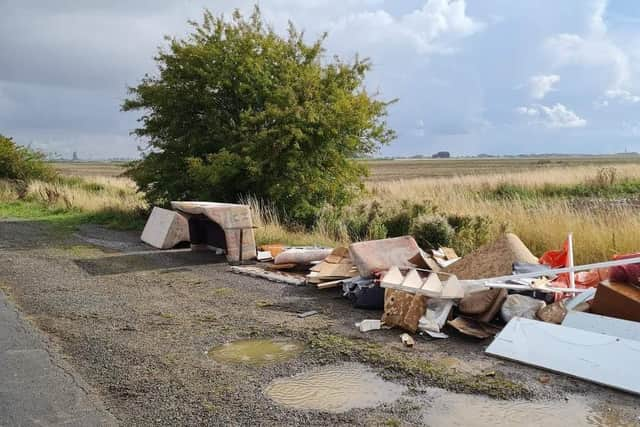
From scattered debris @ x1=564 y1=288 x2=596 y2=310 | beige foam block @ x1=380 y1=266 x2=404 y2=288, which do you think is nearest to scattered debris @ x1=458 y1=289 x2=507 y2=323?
scattered debris @ x1=564 y1=288 x2=596 y2=310

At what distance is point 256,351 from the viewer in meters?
5.27

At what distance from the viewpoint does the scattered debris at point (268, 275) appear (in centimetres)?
822

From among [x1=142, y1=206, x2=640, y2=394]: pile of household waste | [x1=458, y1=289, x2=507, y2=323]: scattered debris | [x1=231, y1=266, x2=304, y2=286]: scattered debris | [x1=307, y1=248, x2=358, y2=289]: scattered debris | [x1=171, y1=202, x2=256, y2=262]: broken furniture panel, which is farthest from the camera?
[x1=171, y1=202, x2=256, y2=262]: broken furniture panel

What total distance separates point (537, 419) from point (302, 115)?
A: 1043 centimetres

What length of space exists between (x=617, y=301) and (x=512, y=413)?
7.33ft

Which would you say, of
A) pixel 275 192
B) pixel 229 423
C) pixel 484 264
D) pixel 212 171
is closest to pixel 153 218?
pixel 212 171

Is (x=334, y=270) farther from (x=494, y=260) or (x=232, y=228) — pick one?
(x=232, y=228)

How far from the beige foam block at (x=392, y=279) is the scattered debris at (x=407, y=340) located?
81 cm

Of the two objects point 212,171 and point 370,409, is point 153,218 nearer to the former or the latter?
point 212,171

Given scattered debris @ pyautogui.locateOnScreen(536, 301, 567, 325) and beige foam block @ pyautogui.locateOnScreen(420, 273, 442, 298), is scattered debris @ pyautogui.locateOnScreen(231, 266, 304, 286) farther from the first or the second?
scattered debris @ pyautogui.locateOnScreen(536, 301, 567, 325)

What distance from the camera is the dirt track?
3984 millimetres

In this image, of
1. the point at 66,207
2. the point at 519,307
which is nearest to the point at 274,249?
the point at 519,307

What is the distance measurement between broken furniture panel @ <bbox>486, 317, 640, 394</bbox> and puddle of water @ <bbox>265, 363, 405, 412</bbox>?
50.8 inches

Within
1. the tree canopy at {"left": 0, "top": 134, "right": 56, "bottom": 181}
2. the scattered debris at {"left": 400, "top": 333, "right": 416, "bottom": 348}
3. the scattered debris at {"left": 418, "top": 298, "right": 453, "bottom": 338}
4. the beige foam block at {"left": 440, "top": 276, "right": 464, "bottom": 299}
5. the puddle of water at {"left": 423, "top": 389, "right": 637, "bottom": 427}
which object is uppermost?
the tree canopy at {"left": 0, "top": 134, "right": 56, "bottom": 181}
